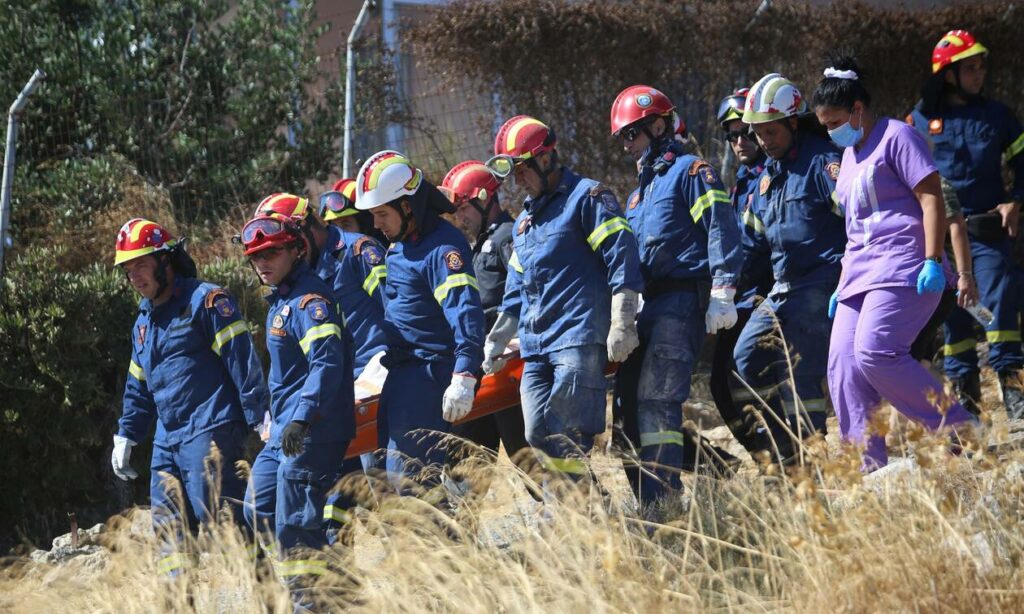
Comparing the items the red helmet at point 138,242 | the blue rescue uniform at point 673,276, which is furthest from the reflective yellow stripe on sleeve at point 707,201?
the red helmet at point 138,242

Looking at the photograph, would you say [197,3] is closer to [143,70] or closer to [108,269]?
[143,70]

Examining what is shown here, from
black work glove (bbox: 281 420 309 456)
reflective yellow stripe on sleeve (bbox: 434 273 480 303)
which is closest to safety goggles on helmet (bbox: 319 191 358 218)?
reflective yellow stripe on sleeve (bbox: 434 273 480 303)

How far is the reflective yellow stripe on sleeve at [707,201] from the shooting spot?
6172 millimetres

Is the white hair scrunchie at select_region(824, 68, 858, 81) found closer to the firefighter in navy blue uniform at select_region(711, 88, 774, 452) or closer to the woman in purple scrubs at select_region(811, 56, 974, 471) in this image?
the woman in purple scrubs at select_region(811, 56, 974, 471)

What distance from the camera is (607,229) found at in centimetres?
Answer: 597

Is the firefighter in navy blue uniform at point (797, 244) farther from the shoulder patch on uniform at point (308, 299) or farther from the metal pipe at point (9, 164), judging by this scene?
the metal pipe at point (9, 164)

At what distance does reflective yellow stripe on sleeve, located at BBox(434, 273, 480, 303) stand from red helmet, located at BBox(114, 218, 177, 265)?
150cm

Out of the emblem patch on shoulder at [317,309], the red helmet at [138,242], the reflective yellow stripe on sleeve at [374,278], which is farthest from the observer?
the reflective yellow stripe on sleeve at [374,278]

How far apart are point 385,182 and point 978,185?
3.37m

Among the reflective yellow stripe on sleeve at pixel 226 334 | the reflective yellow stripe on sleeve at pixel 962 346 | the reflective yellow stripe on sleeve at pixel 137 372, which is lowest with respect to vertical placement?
the reflective yellow stripe on sleeve at pixel 962 346

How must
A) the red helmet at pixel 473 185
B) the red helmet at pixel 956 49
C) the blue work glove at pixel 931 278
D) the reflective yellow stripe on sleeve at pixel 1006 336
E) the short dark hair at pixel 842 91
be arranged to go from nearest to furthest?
the blue work glove at pixel 931 278 → the short dark hair at pixel 842 91 → the reflective yellow stripe on sleeve at pixel 1006 336 → the red helmet at pixel 956 49 → the red helmet at pixel 473 185

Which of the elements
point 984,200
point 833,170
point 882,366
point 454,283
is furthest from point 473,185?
point 882,366

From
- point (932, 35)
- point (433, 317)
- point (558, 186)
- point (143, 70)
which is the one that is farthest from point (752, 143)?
point (143, 70)

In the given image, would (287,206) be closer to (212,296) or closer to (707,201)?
(212,296)
